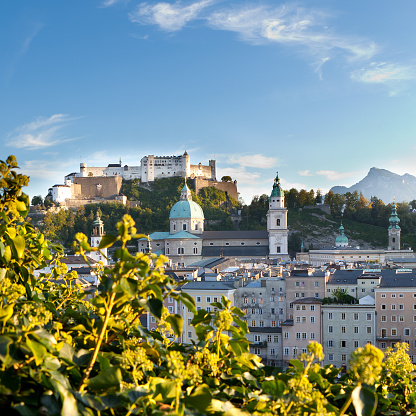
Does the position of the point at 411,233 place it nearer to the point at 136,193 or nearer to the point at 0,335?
the point at 136,193

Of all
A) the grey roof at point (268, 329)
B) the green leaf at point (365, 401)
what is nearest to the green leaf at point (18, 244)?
the green leaf at point (365, 401)

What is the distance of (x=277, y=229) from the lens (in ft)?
198

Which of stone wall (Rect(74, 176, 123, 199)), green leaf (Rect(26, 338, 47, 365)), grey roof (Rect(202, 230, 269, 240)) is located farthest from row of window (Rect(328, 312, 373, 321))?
stone wall (Rect(74, 176, 123, 199))

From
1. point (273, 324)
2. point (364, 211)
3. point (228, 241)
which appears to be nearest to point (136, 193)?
point (228, 241)

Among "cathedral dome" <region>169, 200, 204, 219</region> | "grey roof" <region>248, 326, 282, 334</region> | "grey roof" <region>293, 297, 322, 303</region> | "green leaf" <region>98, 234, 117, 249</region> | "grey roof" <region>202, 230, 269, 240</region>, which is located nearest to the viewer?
"green leaf" <region>98, 234, 117, 249</region>

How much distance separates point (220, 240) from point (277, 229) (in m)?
6.30

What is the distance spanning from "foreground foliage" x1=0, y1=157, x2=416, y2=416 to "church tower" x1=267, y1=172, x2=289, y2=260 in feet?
188

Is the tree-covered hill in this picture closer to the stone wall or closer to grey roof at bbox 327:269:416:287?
the stone wall

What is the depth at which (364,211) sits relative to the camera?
259ft

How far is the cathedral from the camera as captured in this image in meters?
59.5

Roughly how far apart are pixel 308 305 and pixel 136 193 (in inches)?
2357

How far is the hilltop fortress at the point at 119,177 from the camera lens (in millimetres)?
81688

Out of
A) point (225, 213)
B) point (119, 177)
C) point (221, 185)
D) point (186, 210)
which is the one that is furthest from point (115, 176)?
point (186, 210)

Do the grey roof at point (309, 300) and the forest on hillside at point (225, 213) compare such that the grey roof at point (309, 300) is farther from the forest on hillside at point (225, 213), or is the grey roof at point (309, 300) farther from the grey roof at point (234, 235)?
the forest on hillside at point (225, 213)
